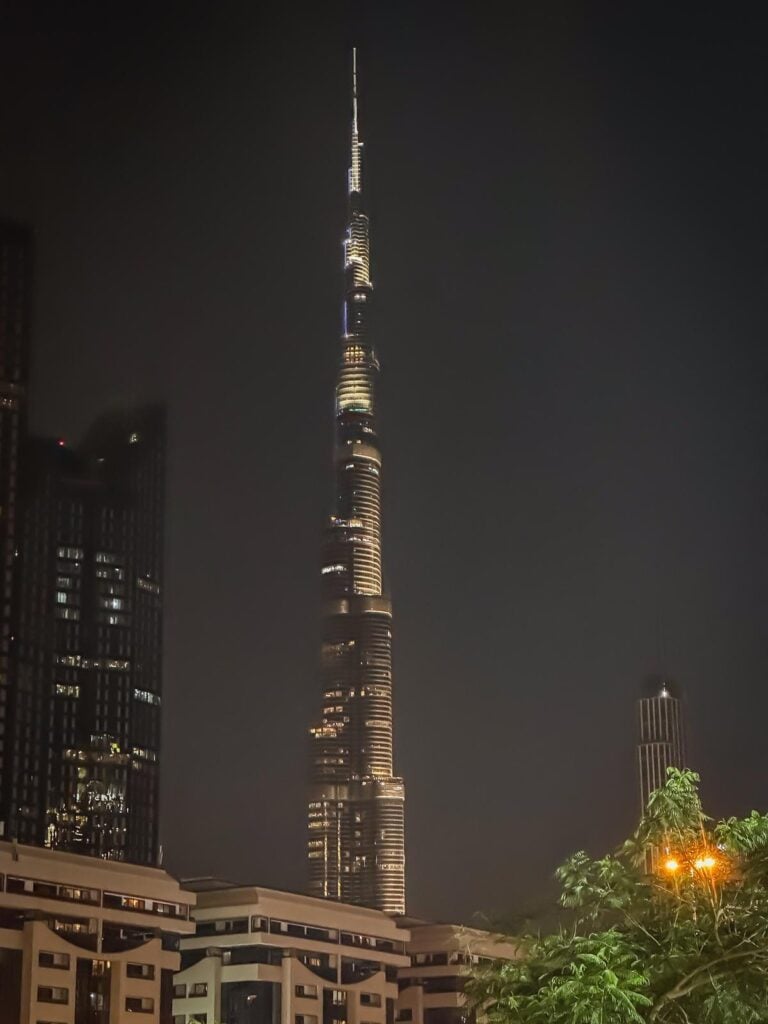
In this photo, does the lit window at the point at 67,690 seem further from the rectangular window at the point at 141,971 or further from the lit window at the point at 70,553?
the rectangular window at the point at 141,971

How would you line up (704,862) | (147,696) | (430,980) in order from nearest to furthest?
(704,862) < (430,980) < (147,696)

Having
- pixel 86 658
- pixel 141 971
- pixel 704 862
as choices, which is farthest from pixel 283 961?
pixel 86 658

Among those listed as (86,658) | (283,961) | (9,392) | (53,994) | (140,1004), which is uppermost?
(9,392)

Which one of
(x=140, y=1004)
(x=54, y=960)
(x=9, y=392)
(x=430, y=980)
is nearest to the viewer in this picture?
(x=54, y=960)

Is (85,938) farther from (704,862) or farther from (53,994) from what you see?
(704,862)

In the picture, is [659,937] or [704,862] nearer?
[659,937]

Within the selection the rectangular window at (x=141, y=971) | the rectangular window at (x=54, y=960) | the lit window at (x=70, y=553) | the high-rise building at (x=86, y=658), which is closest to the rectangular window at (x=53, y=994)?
the rectangular window at (x=54, y=960)

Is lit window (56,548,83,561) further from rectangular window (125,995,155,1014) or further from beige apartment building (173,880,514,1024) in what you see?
rectangular window (125,995,155,1014)

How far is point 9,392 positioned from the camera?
138875mm

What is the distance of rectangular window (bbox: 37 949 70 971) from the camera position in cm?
7260

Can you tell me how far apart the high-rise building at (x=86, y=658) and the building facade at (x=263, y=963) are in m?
54.6

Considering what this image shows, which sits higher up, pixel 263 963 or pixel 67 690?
pixel 67 690

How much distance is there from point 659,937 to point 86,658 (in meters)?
136

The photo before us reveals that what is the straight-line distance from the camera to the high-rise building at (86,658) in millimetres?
142000
